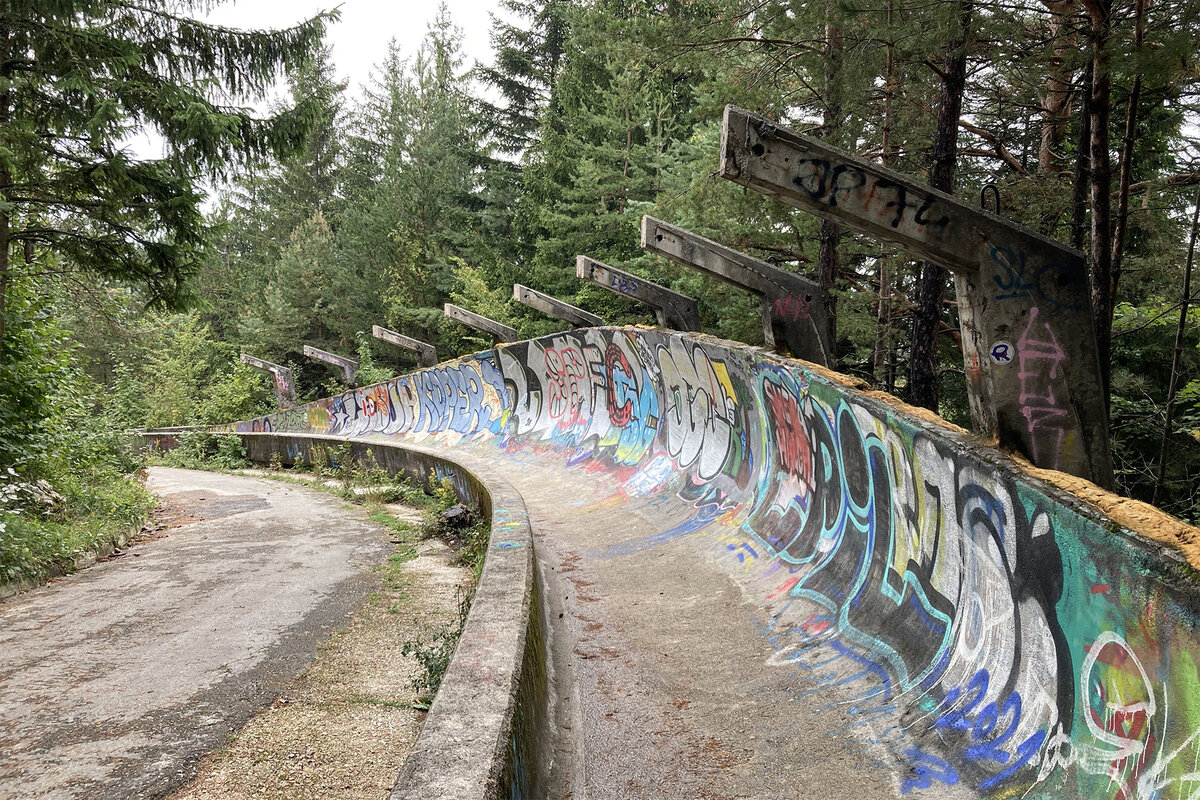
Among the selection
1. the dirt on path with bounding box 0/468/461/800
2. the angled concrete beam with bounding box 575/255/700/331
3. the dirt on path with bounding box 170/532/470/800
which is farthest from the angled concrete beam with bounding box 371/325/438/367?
the dirt on path with bounding box 170/532/470/800

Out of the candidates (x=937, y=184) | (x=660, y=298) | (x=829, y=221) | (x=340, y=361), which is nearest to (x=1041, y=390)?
(x=937, y=184)

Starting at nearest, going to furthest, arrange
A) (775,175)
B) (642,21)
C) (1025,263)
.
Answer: (1025,263) → (775,175) → (642,21)

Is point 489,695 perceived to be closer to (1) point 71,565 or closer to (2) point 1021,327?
(2) point 1021,327

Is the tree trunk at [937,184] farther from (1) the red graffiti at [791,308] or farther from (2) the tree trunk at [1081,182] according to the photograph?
(1) the red graffiti at [791,308]

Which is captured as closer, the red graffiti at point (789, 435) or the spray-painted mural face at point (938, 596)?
the spray-painted mural face at point (938, 596)

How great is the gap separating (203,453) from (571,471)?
18.0 meters

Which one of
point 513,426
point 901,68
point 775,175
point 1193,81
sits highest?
point 901,68

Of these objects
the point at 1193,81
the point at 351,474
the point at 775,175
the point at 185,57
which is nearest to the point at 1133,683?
the point at 775,175

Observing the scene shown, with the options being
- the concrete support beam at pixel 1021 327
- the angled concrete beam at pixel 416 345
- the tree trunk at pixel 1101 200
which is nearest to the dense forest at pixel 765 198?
the tree trunk at pixel 1101 200

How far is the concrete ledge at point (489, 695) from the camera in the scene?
2012mm

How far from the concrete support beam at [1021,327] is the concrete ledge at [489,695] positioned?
8.20 ft

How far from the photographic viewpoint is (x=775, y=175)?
408 cm

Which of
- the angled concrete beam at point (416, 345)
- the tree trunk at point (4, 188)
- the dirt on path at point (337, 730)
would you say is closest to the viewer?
the dirt on path at point (337, 730)

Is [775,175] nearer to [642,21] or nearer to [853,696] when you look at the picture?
[853,696]
